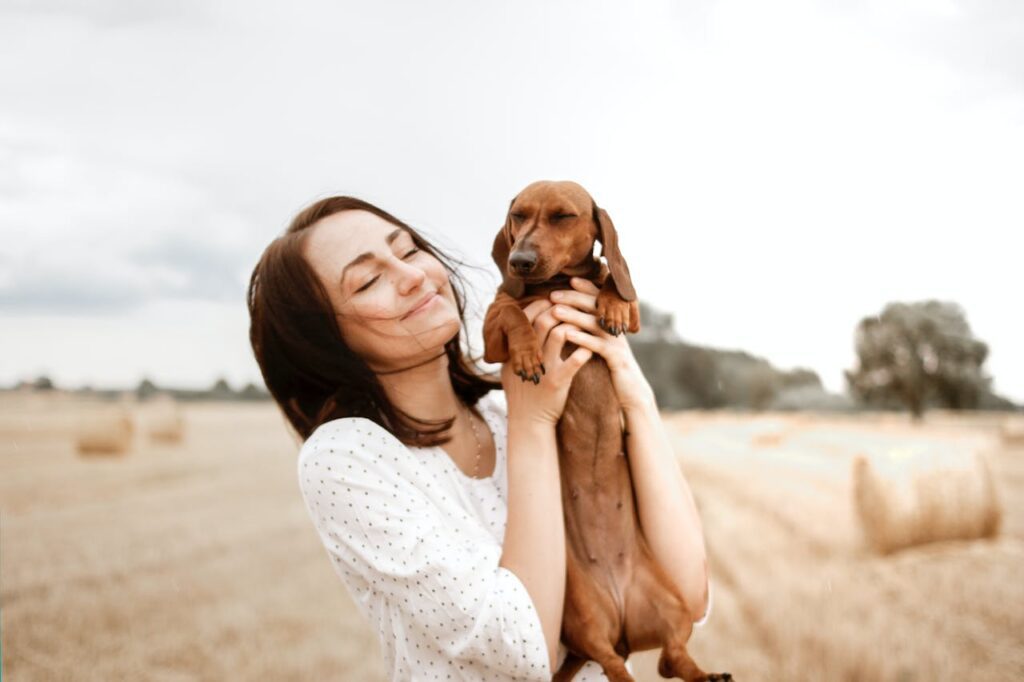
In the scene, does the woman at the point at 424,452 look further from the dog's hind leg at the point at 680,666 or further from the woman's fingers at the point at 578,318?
the dog's hind leg at the point at 680,666

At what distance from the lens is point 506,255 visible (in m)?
2.26

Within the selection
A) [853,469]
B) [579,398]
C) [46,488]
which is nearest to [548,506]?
[579,398]

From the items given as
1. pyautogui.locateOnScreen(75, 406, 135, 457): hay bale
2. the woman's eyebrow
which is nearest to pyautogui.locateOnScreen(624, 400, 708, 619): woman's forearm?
the woman's eyebrow

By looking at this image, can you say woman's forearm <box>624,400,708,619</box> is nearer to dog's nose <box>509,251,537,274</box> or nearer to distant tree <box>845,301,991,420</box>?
dog's nose <box>509,251,537,274</box>

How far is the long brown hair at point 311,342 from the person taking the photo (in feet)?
6.76

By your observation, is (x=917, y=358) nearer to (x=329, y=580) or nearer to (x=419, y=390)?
(x=329, y=580)

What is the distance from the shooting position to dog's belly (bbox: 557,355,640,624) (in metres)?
2.12

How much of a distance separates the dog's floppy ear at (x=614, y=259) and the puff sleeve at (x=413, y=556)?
692 mm

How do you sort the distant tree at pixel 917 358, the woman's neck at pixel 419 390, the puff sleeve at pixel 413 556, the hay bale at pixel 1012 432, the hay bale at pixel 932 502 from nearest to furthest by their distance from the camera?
the puff sleeve at pixel 413 556 < the woman's neck at pixel 419 390 < the hay bale at pixel 932 502 < the hay bale at pixel 1012 432 < the distant tree at pixel 917 358

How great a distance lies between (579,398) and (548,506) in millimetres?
398

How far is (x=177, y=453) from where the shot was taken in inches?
488

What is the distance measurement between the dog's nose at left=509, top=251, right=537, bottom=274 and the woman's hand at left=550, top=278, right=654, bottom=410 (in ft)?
0.56

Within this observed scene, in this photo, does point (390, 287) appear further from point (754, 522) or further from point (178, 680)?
point (754, 522)

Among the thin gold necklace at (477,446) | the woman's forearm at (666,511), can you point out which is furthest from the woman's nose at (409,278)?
the woman's forearm at (666,511)
